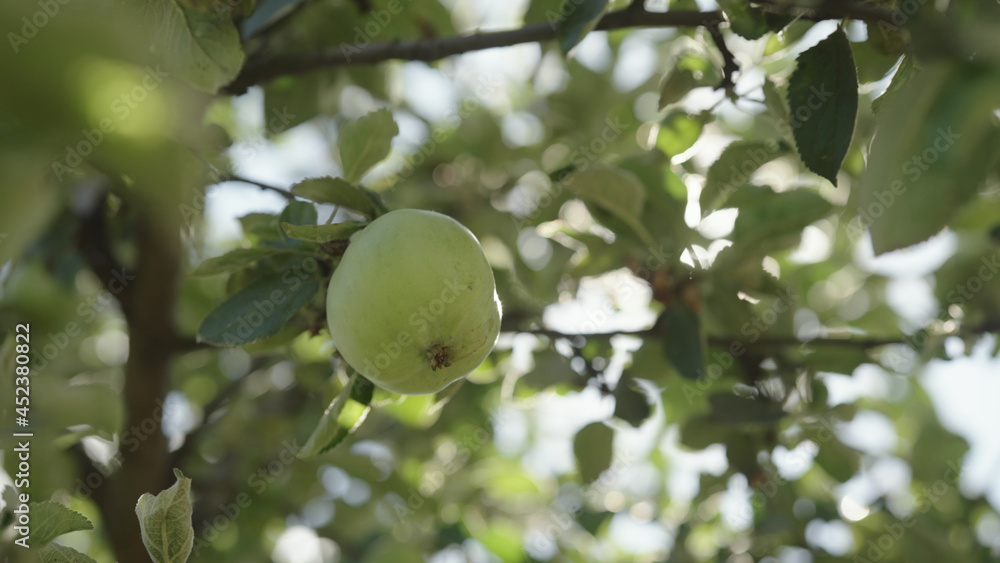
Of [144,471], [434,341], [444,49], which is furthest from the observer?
[144,471]

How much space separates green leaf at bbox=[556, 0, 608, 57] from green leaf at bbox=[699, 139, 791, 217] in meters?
0.50

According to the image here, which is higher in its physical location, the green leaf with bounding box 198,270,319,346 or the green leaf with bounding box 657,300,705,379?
the green leaf with bounding box 198,270,319,346

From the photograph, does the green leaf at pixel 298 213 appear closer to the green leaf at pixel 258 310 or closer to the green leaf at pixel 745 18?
the green leaf at pixel 258 310

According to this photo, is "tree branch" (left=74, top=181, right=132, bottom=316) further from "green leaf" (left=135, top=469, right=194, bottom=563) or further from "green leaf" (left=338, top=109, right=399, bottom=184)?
"green leaf" (left=135, top=469, right=194, bottom=563)

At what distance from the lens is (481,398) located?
206 cm

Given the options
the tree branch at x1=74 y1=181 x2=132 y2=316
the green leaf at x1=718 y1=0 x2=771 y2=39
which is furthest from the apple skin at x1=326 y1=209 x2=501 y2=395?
the tree branch at x1=74 y1=181 x2=132 y2=316

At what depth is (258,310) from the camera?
1072 mm

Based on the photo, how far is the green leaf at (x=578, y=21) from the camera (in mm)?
964

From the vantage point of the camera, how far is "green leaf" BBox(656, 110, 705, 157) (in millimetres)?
1457

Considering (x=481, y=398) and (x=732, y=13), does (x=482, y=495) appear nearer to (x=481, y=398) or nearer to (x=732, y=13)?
(x=481, y=398)

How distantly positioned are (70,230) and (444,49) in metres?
1.06

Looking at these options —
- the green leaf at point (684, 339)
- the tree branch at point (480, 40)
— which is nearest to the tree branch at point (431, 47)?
the tree branch at point (480, 40)

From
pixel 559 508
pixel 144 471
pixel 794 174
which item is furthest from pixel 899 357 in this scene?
pixel 144 471

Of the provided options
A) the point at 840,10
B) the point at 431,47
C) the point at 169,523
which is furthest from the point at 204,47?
the point at 840,10
